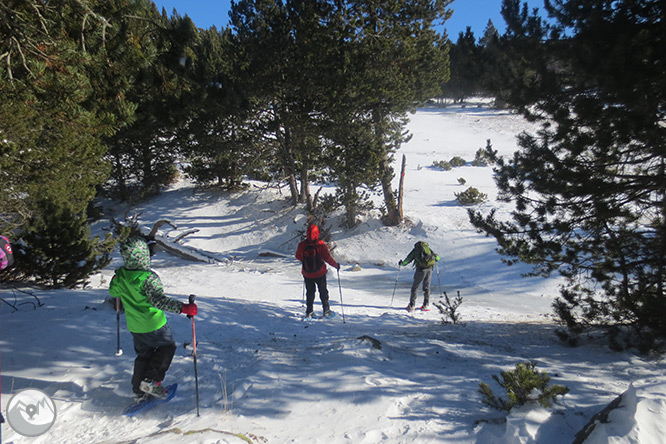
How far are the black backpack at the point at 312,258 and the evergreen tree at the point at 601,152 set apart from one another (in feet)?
10.3

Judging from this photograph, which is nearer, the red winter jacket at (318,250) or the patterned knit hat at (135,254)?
the patterned knit hat at (135,254)

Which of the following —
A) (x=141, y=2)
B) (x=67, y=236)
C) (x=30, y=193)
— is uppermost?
(x=141, y=2)

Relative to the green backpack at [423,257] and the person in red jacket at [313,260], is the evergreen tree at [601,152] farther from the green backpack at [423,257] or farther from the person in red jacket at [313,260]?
the green backpack at [423,257]

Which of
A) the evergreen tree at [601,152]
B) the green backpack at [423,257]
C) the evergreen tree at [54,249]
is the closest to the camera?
the evergreen tree at [601,152]

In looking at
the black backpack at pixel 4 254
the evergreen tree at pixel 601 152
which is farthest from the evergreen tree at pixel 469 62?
the black backpack at pixel 4 254

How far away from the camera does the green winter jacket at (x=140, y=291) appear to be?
408 cm

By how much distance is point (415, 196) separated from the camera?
2198cm

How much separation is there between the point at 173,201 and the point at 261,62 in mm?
11932

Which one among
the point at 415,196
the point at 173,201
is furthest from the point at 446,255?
the point at 173,201

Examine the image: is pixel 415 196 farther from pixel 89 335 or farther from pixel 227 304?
pixel 89 335

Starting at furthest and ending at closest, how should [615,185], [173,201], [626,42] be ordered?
1. [173,201]
2. [615,185]
3. [626,42]

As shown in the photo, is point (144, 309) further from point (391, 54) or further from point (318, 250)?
point (391, 54)

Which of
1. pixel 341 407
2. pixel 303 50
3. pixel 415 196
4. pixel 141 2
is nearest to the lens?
pixel 341 407

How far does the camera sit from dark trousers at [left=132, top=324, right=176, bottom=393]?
4.13 m
